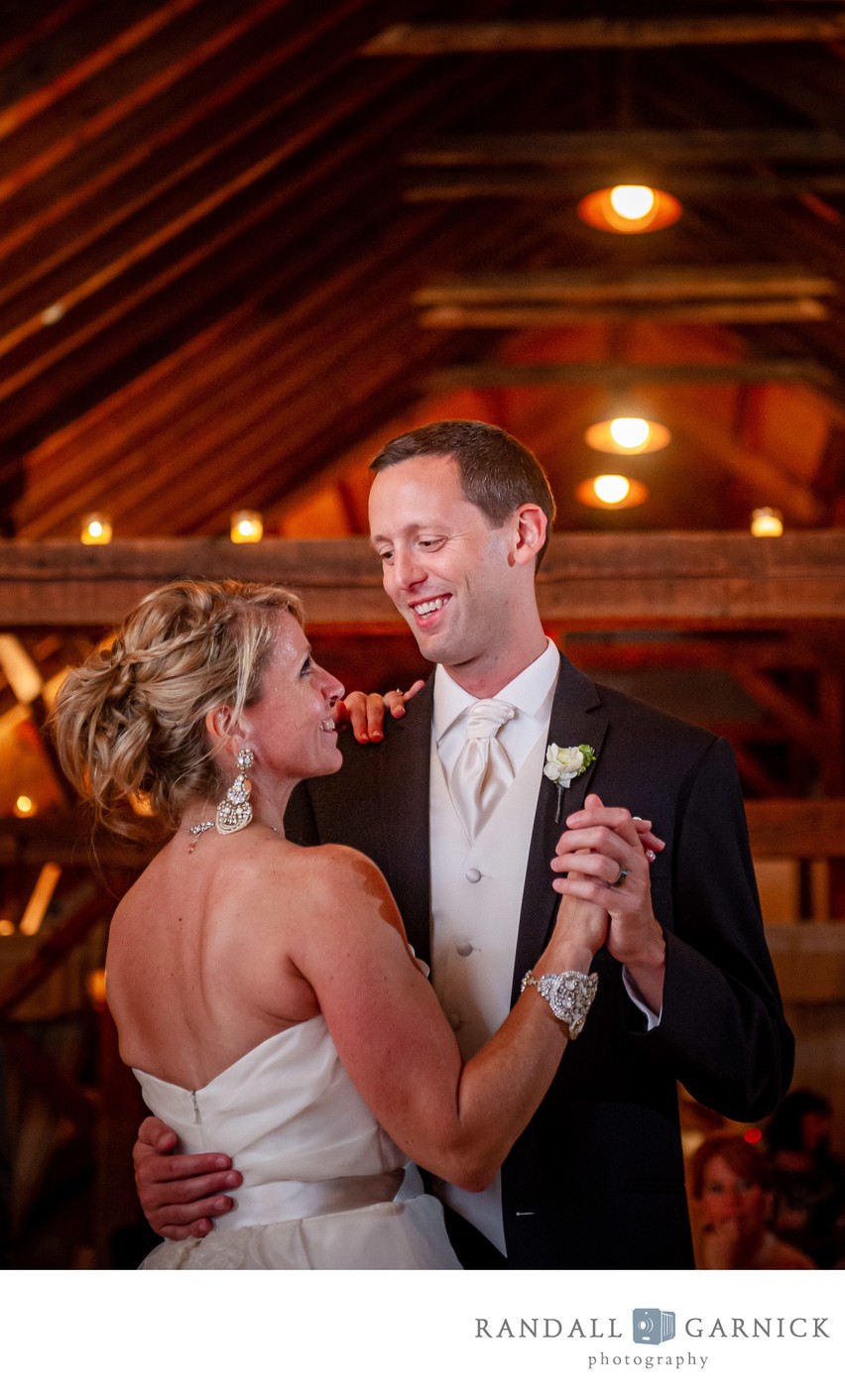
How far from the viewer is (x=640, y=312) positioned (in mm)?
7605

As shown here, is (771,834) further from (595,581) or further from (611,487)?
(595,581)

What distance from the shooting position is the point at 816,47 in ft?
18.4

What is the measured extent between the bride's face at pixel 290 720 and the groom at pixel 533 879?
0.21m

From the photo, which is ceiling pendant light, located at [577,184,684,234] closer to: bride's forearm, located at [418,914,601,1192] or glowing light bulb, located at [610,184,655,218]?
glowing light bulb, located at [610,184,655,218]

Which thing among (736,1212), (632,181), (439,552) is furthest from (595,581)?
(439,552)

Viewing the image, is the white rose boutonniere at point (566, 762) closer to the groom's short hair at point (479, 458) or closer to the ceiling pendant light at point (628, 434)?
the groom's short hair at point (479, 458)

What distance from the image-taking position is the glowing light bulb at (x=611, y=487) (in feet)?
27.1

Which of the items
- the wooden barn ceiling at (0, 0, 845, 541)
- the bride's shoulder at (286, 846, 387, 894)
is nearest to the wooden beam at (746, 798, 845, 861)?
the wooden barn ceiling at (0, 0, 845, 541)

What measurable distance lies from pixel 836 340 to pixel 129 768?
6844mm

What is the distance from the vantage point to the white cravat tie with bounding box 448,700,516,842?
2.18 m
